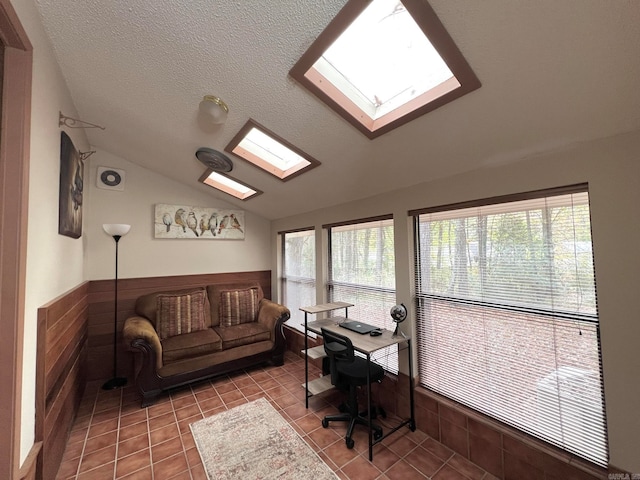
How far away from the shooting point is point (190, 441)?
6.50ft

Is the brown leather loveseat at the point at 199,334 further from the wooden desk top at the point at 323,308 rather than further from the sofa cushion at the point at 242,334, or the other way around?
the wooden desk top at the point at 323,308

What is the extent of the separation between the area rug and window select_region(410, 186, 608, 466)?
3.66ft

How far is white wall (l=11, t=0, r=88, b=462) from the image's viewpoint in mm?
1197

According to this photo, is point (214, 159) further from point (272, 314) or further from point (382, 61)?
point (272, 314)

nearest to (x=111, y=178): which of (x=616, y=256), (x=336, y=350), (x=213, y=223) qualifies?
(x=213, y=223)

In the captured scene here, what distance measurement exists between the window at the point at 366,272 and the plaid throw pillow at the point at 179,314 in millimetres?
1678

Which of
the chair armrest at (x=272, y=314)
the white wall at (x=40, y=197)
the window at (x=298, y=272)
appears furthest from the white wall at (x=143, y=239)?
the white wall at (x=40, y=197)

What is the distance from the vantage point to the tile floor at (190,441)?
1703 mm

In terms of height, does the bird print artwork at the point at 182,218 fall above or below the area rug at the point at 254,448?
above

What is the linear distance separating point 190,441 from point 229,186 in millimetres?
2739

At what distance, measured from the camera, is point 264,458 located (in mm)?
1810

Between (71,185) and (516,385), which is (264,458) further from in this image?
(71,185)

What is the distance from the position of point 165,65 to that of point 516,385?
296 centimetres

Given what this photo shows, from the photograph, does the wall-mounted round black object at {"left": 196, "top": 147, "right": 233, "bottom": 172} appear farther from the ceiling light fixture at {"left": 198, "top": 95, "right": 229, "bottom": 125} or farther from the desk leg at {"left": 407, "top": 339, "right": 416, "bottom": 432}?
the desk leg at {"left": 407, "top": 339, "right": 416, "bottom": 432}
